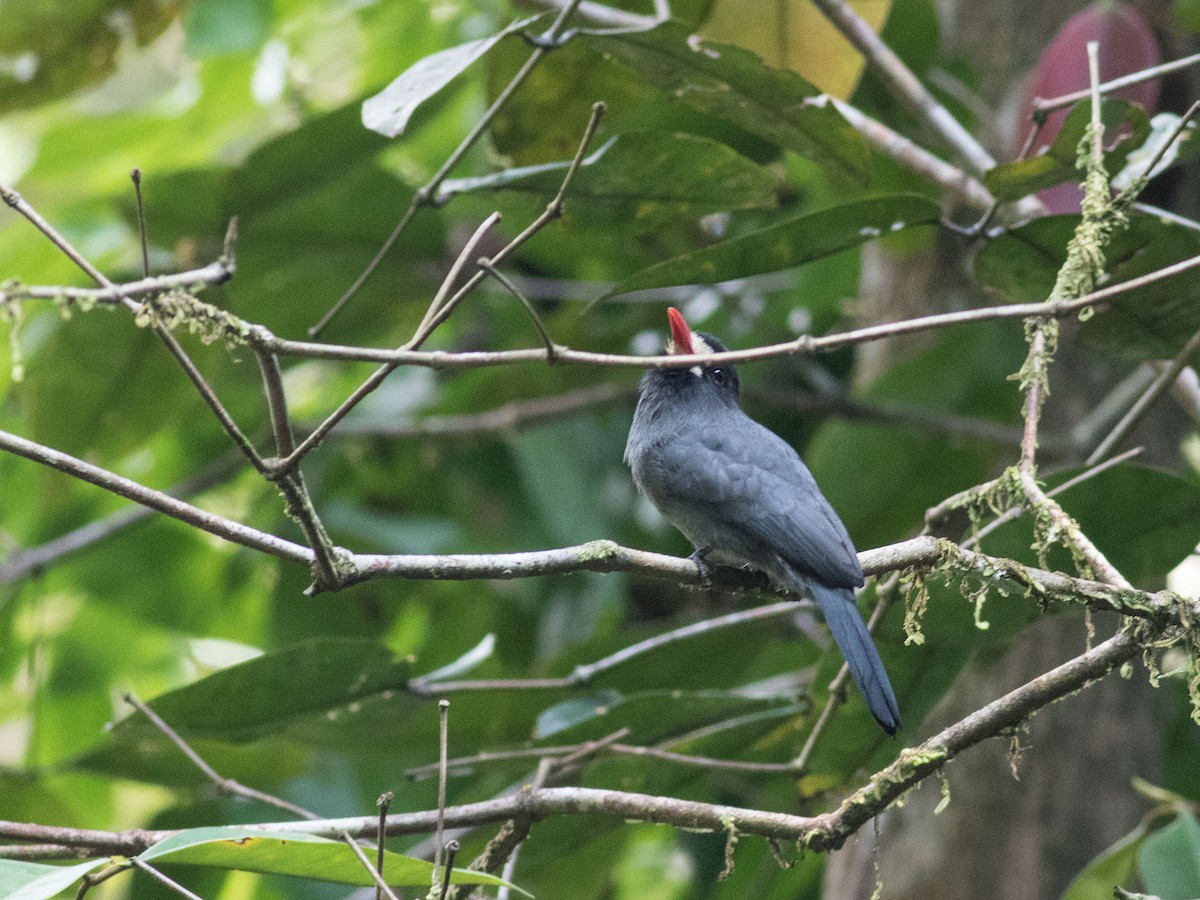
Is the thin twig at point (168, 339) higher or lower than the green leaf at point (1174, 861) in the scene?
higher

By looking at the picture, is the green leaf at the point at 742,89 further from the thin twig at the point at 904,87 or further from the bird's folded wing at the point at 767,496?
the bird's folded wing at the point at 767,496

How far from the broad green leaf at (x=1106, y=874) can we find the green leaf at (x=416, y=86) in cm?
179

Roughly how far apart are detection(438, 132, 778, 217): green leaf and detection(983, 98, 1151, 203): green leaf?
1.38ft

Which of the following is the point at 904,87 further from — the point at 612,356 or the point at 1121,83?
the point at 612,356

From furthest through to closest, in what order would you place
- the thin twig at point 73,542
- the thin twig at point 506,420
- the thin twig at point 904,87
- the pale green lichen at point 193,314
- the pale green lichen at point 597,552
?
the thin twig at point 506,420 → the thin twig at point 73,542 → the thin twig at point 904,87 → the pale green lichen at point 597,552 → the pale green lichen at point 193,314

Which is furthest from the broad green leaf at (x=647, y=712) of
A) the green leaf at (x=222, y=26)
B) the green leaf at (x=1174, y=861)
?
the green leaf at (x=222, y=26)

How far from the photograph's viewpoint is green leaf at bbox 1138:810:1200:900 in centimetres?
224

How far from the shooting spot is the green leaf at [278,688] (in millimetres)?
2334

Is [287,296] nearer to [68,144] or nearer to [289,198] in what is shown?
[289,198]

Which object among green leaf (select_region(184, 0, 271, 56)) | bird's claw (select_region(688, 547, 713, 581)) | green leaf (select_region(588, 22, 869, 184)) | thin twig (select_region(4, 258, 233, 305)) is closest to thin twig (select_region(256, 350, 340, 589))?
thin twig (select_region(4, 258, 233, 305))

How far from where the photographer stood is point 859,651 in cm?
215

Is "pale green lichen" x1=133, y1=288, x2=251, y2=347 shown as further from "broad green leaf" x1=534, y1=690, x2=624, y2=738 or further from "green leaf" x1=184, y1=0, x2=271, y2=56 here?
"green leaf" x1=184, y1=0, x2=271, y2=56

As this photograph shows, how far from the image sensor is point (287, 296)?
3.60m

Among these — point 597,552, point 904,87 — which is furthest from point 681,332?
point 597,552
